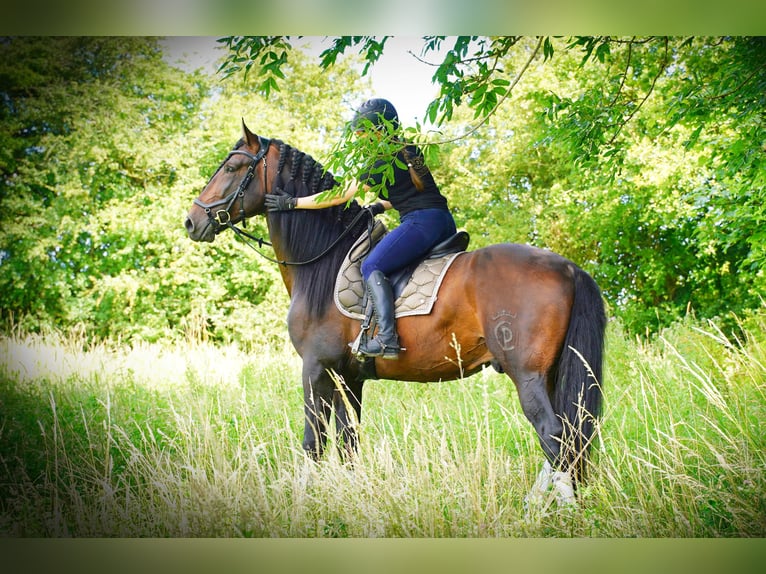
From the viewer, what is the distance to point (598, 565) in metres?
2.93

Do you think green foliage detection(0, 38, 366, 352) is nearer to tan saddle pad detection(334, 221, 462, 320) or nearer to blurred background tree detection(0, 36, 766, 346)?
blurred background tree detection(0, 36, 766, 346)

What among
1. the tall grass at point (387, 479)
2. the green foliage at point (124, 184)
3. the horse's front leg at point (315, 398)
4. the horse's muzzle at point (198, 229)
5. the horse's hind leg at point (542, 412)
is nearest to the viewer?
the horse's hind leg at point (542, 412)

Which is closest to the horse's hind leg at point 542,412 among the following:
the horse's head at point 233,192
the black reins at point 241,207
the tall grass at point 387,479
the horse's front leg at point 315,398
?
the tall grass at point 387,479

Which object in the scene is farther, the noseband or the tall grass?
the noseband

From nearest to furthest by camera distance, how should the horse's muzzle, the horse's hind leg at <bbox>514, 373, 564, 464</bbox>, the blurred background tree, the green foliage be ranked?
the horse's hind leg at <bbox>514, 373, 564, 464</bbox>, the horse's muzzle, the blurred background tree, the green foliage

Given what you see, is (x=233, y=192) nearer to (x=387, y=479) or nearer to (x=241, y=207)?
(x=241, y=207)

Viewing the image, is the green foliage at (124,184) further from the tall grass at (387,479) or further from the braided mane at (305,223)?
the braided mane at (305,223)

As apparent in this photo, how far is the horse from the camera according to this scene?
2.89 m

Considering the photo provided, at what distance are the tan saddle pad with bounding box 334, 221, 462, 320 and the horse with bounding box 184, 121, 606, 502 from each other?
0.12ft

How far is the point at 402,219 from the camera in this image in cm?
332

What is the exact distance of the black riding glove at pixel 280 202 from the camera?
11.1 ft

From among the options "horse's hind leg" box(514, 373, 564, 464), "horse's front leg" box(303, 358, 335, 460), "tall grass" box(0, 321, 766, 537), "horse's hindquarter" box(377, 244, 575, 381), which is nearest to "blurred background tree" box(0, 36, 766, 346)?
"horse's hindquarter" box(377, 244, 575, 381)

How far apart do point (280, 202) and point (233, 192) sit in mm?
253
